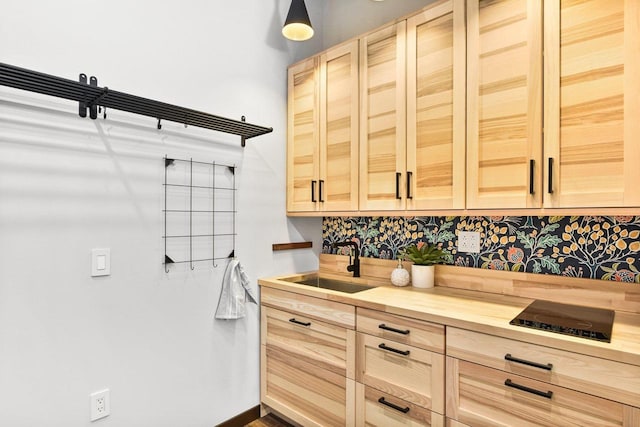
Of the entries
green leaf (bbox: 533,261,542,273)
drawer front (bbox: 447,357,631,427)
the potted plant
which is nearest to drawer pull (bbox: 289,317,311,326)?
the potted plant

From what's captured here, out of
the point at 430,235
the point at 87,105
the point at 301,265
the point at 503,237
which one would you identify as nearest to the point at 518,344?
the point at 503,237

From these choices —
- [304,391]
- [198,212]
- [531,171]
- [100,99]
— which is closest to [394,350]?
[304,391]

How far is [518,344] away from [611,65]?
1.07m

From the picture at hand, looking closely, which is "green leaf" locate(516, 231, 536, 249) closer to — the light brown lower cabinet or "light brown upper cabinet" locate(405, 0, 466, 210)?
"light brown upper cabinet" locate(405, 0, 466, 210)

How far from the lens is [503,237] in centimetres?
194

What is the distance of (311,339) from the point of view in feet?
6.75

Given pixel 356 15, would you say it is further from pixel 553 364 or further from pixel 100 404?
pixel 100 404

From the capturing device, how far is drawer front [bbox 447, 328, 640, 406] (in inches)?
44.7

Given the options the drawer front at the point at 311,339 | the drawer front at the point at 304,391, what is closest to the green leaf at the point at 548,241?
the drawer front at the point at 311,339

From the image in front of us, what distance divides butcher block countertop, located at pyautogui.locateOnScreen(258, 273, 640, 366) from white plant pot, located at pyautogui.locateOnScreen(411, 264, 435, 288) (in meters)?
0.05

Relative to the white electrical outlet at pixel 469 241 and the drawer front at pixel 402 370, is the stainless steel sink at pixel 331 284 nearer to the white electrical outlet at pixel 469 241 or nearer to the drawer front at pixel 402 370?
the drawer front at pixel 402 370

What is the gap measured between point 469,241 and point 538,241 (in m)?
0.34

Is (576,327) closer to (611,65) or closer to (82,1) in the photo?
(611,65)

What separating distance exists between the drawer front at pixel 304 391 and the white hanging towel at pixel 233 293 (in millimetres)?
369
